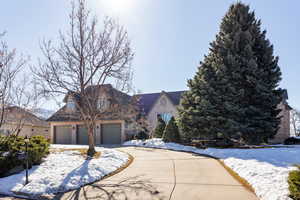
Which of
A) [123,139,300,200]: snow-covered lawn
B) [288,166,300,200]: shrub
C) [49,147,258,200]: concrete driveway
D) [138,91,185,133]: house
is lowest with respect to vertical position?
[49,147,258,200]: concrete driveway

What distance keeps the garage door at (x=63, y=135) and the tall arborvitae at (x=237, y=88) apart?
48.6 ft

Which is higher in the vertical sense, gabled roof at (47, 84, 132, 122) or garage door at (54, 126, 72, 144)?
gabled roof at (47, 84, 132, 122)

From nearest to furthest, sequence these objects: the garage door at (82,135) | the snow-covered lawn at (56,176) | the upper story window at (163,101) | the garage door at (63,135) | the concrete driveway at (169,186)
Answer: the concrete driveway at (169,186) → the snow-covered lawn at (56,176) → the garage door at (82,135) → the garage door at (63,135) → the upper story window at (163,101)

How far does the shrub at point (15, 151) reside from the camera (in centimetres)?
775

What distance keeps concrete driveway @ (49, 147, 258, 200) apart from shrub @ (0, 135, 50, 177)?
10.9 feet

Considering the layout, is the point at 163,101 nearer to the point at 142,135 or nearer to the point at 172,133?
the point at 142,135

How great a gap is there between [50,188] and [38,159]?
3.01m

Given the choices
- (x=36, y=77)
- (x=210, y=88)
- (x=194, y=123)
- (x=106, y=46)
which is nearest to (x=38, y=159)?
(x=36, y=77)

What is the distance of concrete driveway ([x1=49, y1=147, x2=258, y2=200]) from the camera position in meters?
5.37

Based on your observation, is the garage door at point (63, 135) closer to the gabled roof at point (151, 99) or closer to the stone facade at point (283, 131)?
the gabled roof at point (151, 99)

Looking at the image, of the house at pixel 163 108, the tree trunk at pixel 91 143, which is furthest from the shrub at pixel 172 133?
the house at pixel 163 108

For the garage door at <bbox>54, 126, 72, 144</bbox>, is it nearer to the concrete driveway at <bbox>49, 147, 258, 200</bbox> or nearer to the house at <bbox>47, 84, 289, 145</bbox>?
the house at <bbox>47, 84, 289, 145</bbox>

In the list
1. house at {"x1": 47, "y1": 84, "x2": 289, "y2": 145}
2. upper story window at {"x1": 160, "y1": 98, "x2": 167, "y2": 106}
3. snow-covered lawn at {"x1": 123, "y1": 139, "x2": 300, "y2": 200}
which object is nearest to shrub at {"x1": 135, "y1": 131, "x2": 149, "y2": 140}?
house at {"x1": 47, "y1": 84, "x2": 289, "y2": 145}

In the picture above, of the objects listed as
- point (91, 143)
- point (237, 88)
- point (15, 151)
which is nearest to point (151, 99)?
point (237, 88)
